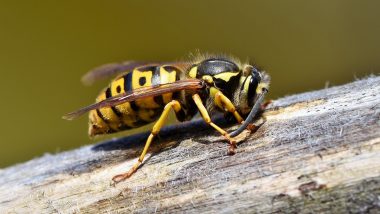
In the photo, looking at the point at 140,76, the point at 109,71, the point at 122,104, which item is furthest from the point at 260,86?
the point at 109,71

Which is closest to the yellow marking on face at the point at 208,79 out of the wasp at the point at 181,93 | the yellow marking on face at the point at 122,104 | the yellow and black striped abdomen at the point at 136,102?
the wasp at the point at 181,93

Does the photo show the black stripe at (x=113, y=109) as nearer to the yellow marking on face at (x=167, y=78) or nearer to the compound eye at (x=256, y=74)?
the yellow marking on face at (x=167, y=78)

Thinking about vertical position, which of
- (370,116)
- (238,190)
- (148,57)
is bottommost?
(238,190)

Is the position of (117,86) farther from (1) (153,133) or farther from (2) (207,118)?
(2) (207,118)

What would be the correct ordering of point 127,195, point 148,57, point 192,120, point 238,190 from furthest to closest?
point 148,57, point 192,120, point 127,195, point 238,190

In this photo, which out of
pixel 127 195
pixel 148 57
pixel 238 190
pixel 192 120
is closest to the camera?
pixel 238 190

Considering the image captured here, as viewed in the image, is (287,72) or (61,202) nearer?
(61,202)

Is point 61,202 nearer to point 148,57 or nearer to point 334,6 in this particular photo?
point 148,57

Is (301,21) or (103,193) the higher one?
(301,21)

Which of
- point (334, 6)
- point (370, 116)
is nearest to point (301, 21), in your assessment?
point (334, 6)
